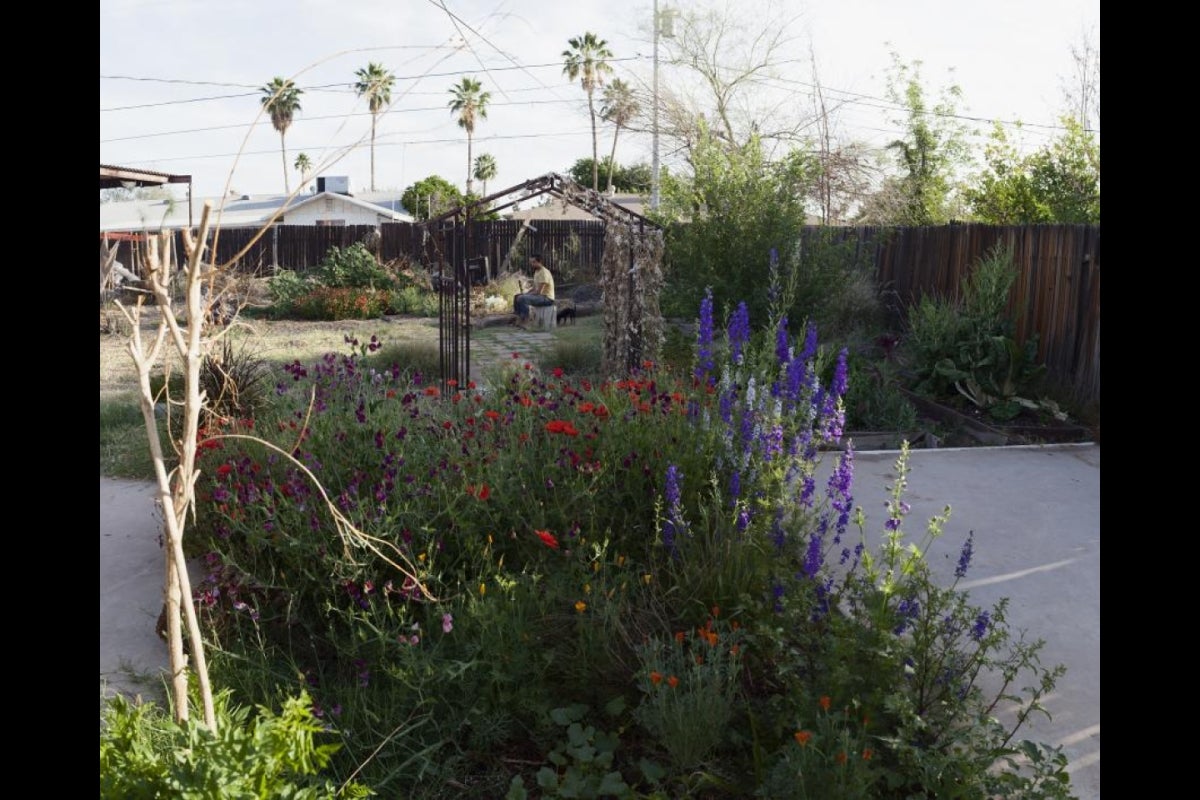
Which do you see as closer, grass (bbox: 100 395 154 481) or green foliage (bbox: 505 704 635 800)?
green foliage (bbox: 505 704 635 800)

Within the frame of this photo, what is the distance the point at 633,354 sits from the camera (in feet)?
27.6

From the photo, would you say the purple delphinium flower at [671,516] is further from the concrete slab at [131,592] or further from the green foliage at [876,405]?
the green foliage at [876,405]

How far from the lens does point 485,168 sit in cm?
4756

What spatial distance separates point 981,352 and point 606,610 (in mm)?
6056

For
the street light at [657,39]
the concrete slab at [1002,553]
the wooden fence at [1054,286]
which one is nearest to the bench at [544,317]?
the wooden fence at [1054,286]

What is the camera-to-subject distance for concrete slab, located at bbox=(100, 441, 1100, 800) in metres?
3.21

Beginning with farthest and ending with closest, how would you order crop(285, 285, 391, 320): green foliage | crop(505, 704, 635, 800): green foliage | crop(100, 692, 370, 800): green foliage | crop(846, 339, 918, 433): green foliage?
crop(285, 285, 391, 320): green foliage
crop(846, 339, 918, 433): green foliage
crop(505, 704, 635, 800): green foliage
crop(100, 692, 370, 800): green foliage

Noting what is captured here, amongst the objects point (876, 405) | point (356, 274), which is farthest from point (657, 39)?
point (876, 405)

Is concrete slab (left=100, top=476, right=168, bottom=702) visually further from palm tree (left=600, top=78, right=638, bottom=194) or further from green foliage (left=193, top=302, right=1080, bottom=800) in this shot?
palm tree (left=600, top=78, right=638, bottom=194)

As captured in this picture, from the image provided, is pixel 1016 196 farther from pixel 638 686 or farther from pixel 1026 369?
pixel 638 686

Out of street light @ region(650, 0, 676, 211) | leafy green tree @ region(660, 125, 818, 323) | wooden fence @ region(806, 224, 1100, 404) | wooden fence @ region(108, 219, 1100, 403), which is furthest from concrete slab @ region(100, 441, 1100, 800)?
street light @ region(650, 0, 676, 211)

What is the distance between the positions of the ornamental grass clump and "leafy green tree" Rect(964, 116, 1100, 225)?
28.5 ft
